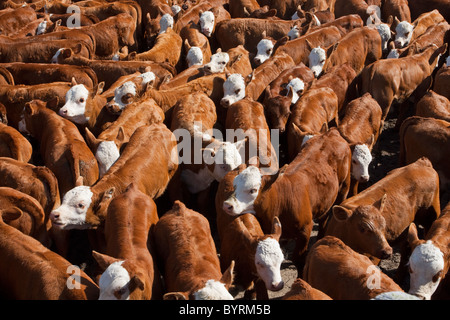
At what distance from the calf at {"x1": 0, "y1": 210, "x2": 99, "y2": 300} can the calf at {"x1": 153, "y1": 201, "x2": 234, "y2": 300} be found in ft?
2.74

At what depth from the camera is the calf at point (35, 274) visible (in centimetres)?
579

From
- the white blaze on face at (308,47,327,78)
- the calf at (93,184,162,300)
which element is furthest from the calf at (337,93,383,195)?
the calf at (93,184,162,300)

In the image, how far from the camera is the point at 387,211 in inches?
295

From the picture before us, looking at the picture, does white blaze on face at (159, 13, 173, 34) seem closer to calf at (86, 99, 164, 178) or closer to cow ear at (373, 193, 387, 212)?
calf at (86, 99, 164, 178)

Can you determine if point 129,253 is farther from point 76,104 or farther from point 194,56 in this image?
point 194,56

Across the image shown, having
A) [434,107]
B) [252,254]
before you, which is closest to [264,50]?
[434,107]

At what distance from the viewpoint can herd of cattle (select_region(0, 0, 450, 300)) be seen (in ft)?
20.8

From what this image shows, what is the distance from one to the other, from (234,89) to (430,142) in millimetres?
3164

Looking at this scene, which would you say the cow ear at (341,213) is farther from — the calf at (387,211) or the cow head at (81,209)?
the cow head at (81,209)

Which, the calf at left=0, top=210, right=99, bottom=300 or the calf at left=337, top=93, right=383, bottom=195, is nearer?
the calf at left=0, top=210, right=99, bottom=300

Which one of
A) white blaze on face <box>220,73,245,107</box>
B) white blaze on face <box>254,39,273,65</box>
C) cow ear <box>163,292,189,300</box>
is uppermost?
cow ear <box>163,292,189,300</box>

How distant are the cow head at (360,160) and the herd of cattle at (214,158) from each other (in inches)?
0.8

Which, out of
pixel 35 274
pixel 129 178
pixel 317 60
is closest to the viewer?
pixel 35 274

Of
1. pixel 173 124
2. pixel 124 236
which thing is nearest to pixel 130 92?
pixel 173 124
